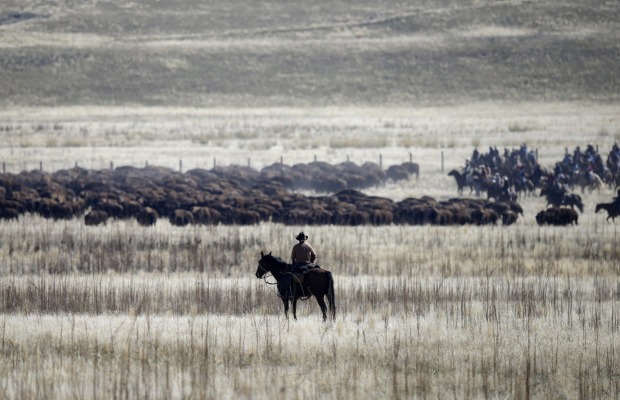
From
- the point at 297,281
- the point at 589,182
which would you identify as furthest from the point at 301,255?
the point at 589,182

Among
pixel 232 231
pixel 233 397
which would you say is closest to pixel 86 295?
pixel 233 397

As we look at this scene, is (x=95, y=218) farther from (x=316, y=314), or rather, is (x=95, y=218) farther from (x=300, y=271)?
(x=300, y=271)

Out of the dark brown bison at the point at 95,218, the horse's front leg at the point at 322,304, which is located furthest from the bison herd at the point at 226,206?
the horse's front leg at the point at 322,304

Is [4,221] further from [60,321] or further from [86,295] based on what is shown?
[60,321]

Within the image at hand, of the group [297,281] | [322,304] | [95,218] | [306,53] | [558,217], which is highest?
[306,53]

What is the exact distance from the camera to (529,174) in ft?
149

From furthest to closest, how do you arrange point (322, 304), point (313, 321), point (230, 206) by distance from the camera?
1. point (230, 206)
2. point (313, 321)
3. point (322, 304)

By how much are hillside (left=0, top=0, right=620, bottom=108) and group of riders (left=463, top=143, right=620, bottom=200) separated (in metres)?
59.6

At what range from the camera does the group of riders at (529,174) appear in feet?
136

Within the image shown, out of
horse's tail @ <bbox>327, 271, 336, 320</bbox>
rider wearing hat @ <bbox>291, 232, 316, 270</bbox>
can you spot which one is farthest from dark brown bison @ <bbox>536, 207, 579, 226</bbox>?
rider wearing hat @ <bbox>291, 232, 316, 270</bbox>

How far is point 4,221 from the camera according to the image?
112 ft

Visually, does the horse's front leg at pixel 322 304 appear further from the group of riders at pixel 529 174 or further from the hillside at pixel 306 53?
the hillside at pixel 306 53

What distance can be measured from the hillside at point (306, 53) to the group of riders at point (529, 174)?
5956 cm

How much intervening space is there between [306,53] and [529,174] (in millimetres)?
81348
